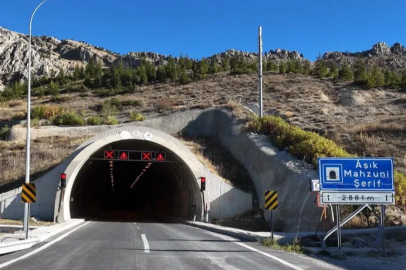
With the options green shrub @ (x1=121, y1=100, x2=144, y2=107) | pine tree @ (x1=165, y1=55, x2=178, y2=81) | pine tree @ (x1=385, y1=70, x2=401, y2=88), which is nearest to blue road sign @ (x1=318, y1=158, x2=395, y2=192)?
pine tree @ (x1=385, y1=70, x2=401, y2=88)

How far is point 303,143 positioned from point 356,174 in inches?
673

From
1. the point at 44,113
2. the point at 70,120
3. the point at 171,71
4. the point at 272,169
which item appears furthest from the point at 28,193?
the point at 171,71

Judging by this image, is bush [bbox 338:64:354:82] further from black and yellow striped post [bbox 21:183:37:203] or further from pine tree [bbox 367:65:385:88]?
black and yellow striped post [bbox 21:183:37:203]

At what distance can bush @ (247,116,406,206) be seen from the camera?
75.9 ft

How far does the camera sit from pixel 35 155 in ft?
135

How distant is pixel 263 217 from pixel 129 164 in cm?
2085

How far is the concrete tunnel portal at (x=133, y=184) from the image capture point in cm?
3308

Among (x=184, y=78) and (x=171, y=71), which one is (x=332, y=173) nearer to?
(x=184, y=78)

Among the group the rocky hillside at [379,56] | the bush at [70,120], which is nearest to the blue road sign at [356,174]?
the bush at [70,120]

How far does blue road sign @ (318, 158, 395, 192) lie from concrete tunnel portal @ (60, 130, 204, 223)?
18.0 metres

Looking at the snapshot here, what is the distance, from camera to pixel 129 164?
47.1 metres

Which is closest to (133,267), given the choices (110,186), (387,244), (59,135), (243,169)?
(387,244)

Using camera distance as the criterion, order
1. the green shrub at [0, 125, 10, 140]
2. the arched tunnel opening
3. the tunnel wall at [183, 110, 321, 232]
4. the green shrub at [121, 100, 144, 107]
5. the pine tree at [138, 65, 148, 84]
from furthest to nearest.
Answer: the pine tree at [138, 65, 148, 84] < the green shrub at [121, 100, 144, 107] < the green shrub at [0, 125, 10, 140] < the arched tunnel opening < the tunnel wall at [183, 110, 321, 232]

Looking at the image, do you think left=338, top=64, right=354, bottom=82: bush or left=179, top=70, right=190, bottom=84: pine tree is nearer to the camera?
left=338, top=64, right=354, bottom=82: bush
